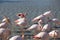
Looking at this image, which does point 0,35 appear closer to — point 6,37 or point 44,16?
point 6,37

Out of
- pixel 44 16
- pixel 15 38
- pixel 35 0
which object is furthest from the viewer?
pixel 35 0

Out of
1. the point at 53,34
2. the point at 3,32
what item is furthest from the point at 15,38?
the point at 53,34

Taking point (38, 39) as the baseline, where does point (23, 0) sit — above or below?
above

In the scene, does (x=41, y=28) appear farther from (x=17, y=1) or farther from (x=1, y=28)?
(x=17, y=1)

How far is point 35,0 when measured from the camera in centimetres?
298

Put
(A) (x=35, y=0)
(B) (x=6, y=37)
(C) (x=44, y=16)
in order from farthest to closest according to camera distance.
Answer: (A) (x=35, y=0) < (C) (x=44, y=16) < (B) (x=6, y=37)

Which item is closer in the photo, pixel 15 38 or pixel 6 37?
pixel 15 38

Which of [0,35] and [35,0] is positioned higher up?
[35,0]

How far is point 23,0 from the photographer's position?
2.84 meters

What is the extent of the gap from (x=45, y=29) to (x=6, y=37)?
189mm

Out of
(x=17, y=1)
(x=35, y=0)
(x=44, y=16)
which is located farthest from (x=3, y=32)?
(x=35, y=0)

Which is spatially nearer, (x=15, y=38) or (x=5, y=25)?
(x=15, y=38)

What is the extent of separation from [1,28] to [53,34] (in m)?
0.24

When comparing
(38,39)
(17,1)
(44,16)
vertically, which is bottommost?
(38,39)
